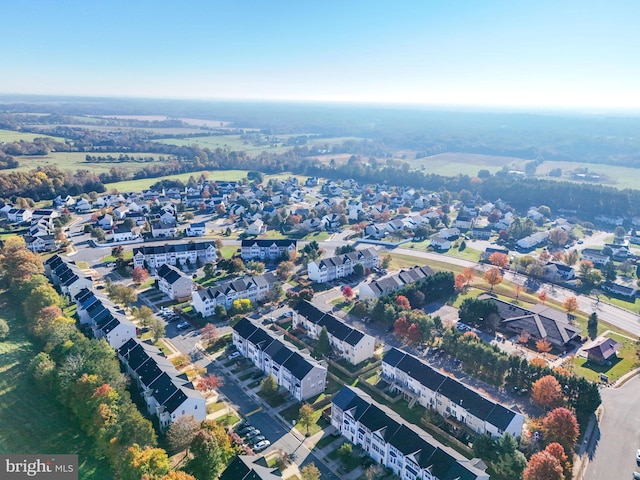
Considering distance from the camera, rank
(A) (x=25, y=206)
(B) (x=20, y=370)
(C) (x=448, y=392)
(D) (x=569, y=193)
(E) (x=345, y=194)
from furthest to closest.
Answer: (E) (x=345, y=194), (D) (x=569, y=193), (A) (x=25, y=206), (B) (x=20, y=370), (C) (x=448, y=392)

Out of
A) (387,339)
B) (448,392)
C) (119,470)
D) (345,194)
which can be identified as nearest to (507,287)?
(387,339)

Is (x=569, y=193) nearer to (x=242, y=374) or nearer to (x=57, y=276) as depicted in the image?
(x=242, y=374)

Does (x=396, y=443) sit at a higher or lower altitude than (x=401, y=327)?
higher

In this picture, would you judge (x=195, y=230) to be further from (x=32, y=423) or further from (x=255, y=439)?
(x=255, y=439)

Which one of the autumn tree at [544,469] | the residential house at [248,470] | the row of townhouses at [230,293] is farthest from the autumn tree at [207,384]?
the autumn tree at [544,469]

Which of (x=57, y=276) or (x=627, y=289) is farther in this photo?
(x=627, y=289)

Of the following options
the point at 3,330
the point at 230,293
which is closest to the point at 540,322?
the point at 230,293
